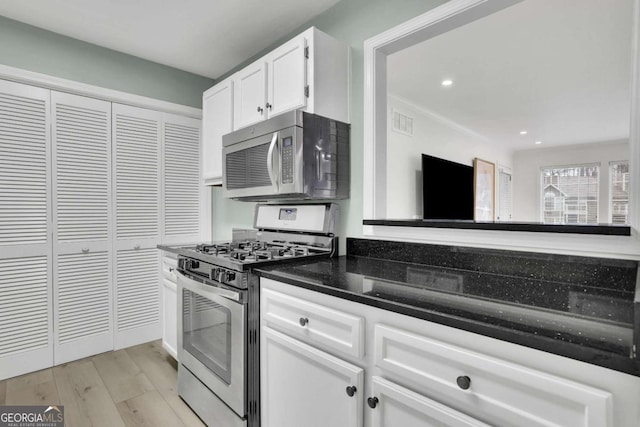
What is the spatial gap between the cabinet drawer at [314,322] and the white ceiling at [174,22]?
1801mm

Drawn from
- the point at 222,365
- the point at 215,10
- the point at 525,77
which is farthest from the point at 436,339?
the point at 525,77

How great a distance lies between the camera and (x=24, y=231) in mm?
2342

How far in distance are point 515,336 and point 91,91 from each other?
313 centimetres

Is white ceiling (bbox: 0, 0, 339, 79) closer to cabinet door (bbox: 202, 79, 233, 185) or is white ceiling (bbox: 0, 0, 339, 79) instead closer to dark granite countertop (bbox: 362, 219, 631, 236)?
cabinet door (bbox: 202, 79, 233, 185)

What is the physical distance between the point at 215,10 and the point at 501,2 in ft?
5.46

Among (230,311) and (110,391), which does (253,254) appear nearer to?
(230,311)

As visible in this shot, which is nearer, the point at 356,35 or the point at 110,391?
the point at 356,35

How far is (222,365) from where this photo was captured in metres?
1.70

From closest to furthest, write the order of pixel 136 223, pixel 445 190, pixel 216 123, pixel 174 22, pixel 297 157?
pixel 297 157, pixel 174 22, pixel 216 123, pixel 136 223, pixel 445 190

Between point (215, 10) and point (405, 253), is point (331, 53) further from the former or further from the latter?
point (405, 253)

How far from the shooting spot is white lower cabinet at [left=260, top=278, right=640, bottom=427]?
703mm

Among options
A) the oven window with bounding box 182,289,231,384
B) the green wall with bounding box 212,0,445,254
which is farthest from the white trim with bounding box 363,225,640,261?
the oven window with bounding box 182,289,231,384

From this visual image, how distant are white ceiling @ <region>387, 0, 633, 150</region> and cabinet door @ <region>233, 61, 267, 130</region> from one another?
50.9 inches

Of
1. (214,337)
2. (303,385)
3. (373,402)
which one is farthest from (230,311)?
(373,402)
